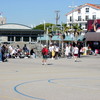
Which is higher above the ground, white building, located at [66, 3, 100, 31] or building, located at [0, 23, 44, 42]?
white building, located at [66, 3, 100, 31]

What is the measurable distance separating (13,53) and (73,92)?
77.3 ft

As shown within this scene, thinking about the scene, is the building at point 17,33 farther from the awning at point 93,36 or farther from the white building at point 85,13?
the awning at point 93,36

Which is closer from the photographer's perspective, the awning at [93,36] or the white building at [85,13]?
the awning at [93,36]

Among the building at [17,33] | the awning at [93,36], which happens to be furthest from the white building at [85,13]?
the awning at [93,36]

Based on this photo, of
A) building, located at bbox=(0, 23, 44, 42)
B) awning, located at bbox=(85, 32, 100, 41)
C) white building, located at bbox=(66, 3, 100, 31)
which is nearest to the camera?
awning, located at bbox=(85, 32, 100, 41)

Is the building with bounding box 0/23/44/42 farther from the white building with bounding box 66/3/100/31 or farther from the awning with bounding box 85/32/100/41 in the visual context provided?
the awning with bounding box 85/32/100/41

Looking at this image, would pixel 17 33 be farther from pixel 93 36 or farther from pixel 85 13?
pixel 93 36

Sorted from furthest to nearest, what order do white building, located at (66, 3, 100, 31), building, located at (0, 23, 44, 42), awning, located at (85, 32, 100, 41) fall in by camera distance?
white building, located at (66, 3, 100, 31)
building, located at (0, 23, 44, 42)
awning, located at (85, 32, 100, 41)

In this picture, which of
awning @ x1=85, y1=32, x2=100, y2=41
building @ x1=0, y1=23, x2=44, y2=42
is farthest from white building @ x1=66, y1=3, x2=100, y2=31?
awning @ x1=85, y1=32, x2=100, y2=41

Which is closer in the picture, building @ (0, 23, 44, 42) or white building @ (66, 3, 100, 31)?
building @ (0, 23, 44, 42)

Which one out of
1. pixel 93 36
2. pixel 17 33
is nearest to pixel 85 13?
pixel 17 33

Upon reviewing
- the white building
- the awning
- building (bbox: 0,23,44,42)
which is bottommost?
the awning

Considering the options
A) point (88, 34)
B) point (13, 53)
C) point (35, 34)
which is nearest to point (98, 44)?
point (88, 34)

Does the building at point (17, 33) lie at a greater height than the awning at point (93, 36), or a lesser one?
greater
